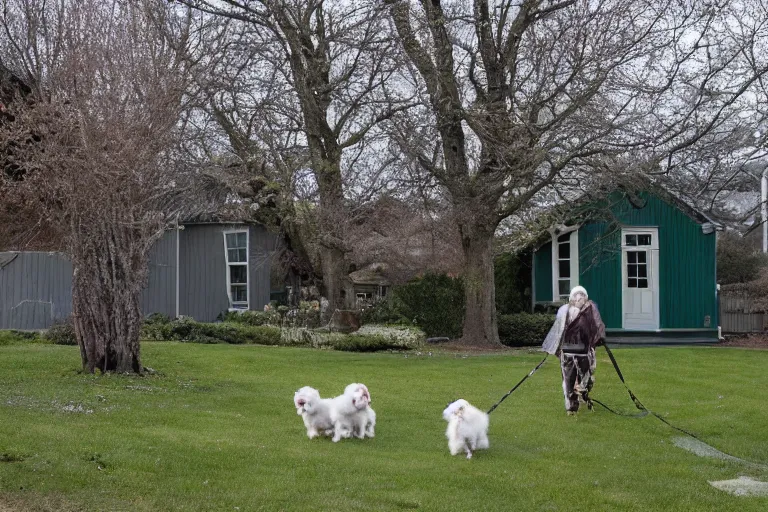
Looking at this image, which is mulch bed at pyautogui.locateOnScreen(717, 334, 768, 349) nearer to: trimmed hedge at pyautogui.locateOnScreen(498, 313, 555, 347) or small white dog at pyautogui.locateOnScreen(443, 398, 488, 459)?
trimmed hedge at pyautogui.locateOnScreen(498, 313, 555, 347)

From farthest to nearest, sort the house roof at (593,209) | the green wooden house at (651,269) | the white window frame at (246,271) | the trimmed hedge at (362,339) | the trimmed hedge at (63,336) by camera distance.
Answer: the white window frame at (246,271) → the green wooden house at (651,269) → the house roof at (593,209) → the trimmed hedge at (362,339) → the trimmed hedge at (63,336)

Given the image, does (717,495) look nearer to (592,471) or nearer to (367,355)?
(592,471)

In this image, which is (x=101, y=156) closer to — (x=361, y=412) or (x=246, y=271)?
(x=361, y=412)

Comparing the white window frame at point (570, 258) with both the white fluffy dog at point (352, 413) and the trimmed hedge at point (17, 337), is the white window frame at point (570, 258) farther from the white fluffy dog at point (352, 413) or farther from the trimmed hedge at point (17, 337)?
the white fluffy dog at point (352, 413)

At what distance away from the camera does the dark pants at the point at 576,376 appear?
13047mm

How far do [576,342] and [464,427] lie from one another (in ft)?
13.3

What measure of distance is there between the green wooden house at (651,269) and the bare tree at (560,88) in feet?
19.4

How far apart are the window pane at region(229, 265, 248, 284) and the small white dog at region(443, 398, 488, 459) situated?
2038cm

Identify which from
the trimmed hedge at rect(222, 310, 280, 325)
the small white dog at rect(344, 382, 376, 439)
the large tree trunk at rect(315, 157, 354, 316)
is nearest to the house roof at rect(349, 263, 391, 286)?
the trimmed hedge at rect(222, 310, 280, 325)

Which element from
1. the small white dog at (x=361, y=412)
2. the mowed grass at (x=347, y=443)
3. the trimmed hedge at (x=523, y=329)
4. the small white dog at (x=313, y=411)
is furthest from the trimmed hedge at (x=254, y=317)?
the small white dog at (x=313, y=411)

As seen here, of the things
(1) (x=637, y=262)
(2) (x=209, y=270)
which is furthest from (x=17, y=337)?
(1) (x=637, y=262)

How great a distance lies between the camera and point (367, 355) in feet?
70.2

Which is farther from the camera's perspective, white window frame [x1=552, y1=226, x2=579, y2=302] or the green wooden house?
white window frame [x1=552, y1=226, x2=579, y2=302]

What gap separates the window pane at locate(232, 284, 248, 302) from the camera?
29566 millimetres
